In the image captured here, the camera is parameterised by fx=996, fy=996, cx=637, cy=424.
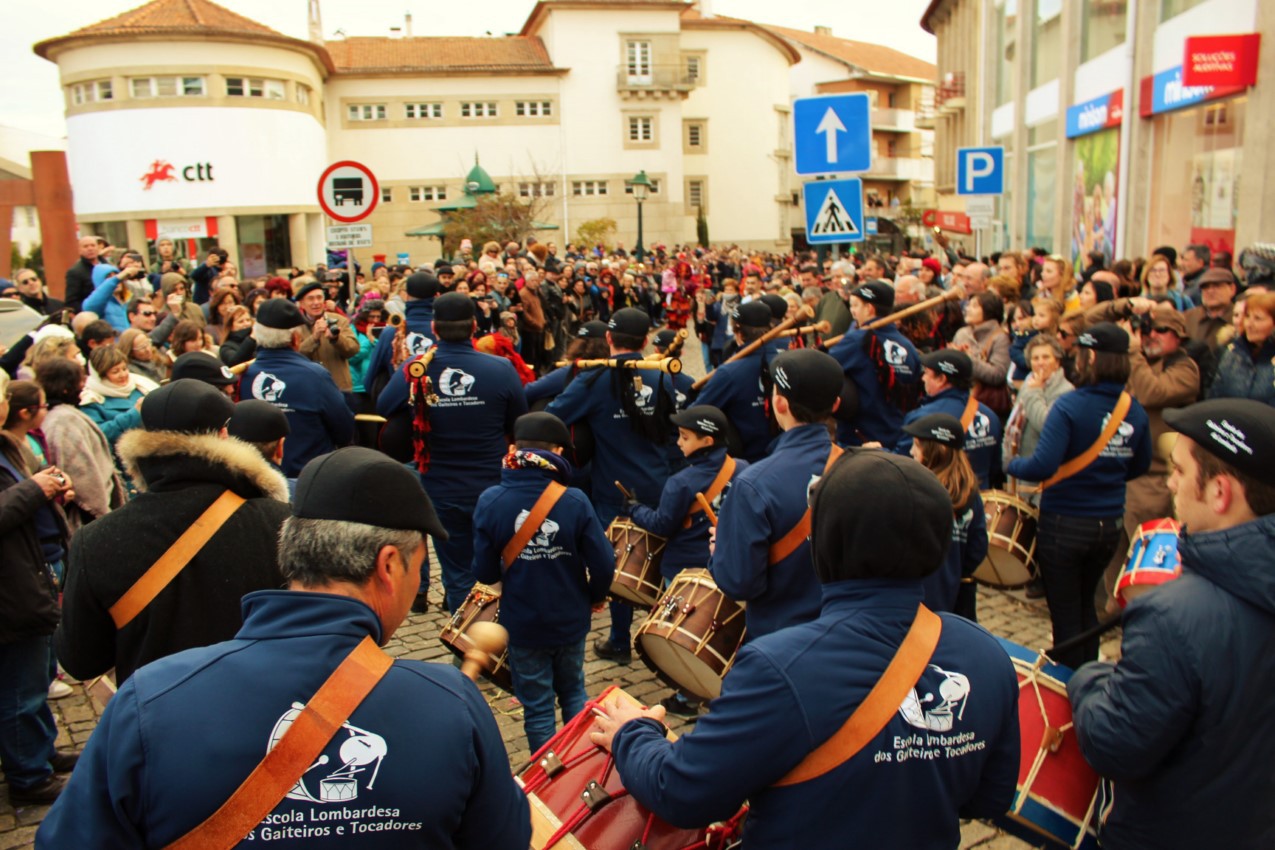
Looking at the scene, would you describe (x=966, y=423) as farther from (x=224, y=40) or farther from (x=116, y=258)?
(x=224, y=40)

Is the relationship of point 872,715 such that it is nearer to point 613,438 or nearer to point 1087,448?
point 1087,448

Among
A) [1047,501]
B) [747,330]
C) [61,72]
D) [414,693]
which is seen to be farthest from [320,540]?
[61,72]

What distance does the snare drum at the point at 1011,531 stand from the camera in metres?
5.57

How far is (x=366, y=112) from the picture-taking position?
176ft

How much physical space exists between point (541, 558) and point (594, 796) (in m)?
2.14

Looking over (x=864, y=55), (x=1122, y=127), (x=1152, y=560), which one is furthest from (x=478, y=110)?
(x=1152, y=560)

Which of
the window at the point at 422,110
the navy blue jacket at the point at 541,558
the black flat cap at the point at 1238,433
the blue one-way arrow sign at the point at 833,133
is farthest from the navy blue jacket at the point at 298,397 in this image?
the window at the point at 422,110

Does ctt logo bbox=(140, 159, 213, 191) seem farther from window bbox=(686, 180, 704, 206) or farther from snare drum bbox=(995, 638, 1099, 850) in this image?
snare drum bbox=(995, 638, 1099, 850)

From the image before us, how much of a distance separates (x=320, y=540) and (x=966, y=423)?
4.79 m

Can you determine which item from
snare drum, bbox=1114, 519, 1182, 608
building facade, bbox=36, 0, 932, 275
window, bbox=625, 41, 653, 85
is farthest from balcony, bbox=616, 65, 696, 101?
snare drum, bbox=1114, 519, 1182, 608

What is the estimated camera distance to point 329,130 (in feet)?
175

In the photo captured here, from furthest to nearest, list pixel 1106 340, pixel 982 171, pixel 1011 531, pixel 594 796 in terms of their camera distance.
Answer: pixel 982 171, pixel 1011 531, pixel 1106 340, pixel 594 796

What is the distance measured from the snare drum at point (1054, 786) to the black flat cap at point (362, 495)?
5.63 ft

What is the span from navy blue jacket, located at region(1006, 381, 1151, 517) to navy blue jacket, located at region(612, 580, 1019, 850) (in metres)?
3.24
